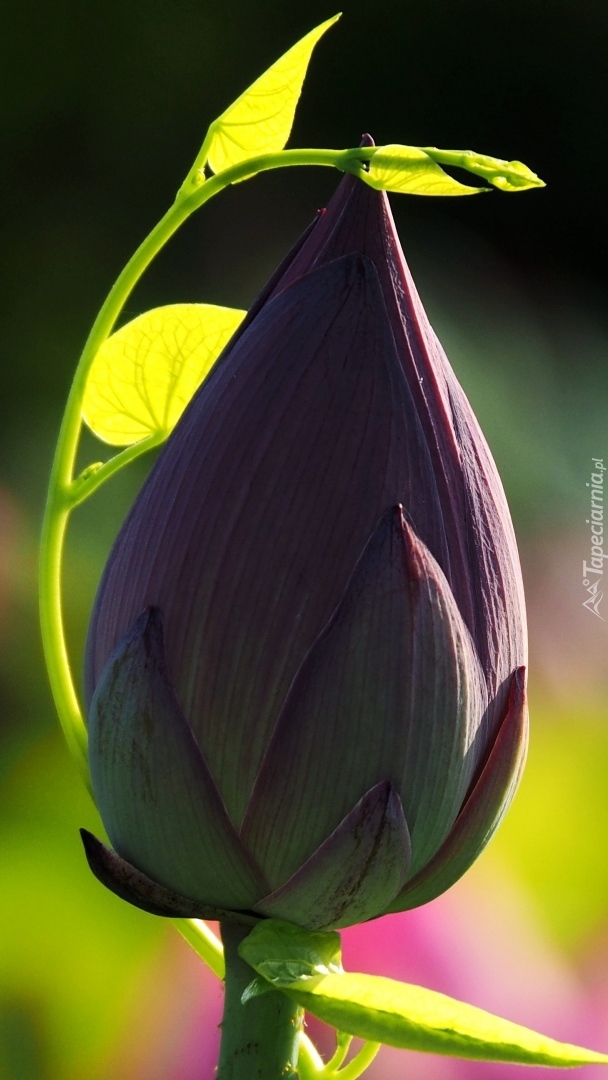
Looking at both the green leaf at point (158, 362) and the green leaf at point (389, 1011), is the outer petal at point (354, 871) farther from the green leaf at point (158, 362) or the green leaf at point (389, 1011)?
the green leaf at point (158, 362)

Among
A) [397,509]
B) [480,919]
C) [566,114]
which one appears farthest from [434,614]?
[566,114]

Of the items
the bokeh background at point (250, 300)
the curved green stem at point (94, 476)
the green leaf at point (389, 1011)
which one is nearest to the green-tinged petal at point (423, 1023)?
the green leaf at point (389, 1011)

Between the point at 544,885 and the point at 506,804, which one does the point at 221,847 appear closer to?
the point at 506,804

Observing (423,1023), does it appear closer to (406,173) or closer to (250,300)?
(406,173)

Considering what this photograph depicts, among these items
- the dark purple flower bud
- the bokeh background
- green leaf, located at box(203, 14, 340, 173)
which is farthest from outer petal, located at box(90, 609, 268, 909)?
the bokeh background

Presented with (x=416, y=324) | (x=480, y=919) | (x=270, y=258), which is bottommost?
(x=480, y=919)
